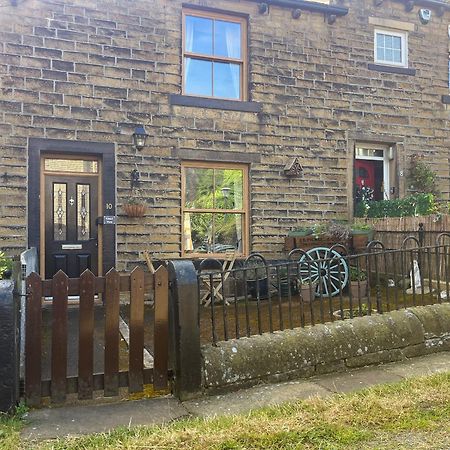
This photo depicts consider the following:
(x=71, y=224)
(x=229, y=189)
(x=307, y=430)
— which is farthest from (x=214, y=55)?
(x=307, y=430)

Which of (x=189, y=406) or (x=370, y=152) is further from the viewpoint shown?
(x=370, y=152)

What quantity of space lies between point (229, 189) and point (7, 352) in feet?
20.6

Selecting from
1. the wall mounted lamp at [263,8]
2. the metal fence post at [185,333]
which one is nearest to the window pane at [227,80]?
the wall mounted lamp at [263,8]

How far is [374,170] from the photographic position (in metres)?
10.7

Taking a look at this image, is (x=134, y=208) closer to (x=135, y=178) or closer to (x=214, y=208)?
(x=135, y=178)

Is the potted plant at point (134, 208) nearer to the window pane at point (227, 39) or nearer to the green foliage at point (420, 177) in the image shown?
the window pane at point (227, 39)

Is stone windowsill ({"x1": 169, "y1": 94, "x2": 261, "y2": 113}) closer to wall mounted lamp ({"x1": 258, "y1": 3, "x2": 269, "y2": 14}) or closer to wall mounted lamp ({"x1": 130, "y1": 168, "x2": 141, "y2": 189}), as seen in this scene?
wall mounted lamp ({"x1": 130, "y1": 168, "x2": 141, "y2": 189})

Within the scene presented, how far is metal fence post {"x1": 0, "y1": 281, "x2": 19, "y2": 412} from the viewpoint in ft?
11.1

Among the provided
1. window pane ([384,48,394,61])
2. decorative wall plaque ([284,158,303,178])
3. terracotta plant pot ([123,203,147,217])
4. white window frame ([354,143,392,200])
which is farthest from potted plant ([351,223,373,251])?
window pane ([384,48,394,61])

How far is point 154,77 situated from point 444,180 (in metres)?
6.88

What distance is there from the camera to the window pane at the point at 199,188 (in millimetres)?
8906

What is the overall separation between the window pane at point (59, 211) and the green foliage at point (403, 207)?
5961 mm

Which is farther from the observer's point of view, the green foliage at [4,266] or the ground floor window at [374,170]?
the ground floor window at [374,170]

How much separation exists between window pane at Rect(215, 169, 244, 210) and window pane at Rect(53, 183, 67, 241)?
110 inches
